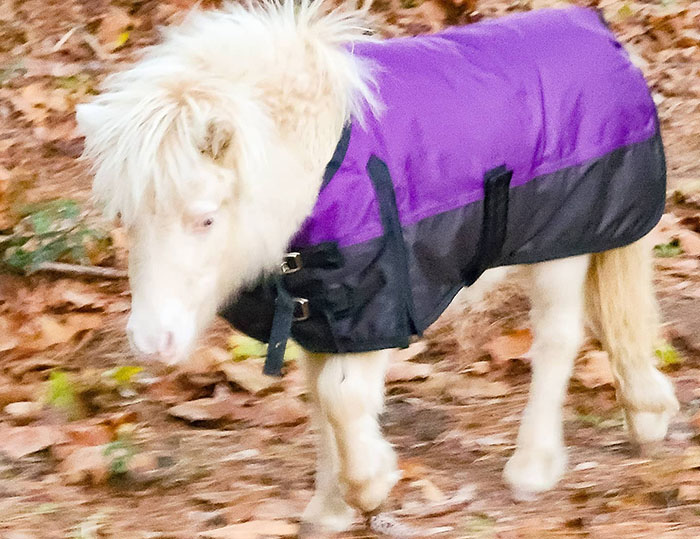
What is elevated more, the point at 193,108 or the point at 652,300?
the point at 193,108

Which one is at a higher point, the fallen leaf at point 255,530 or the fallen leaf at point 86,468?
the fallen leaf at point 86,468

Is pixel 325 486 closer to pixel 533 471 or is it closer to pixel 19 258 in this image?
pixel 533 471

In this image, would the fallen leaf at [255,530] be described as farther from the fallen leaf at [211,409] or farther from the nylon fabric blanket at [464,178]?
the fallen leaf at [211,409]

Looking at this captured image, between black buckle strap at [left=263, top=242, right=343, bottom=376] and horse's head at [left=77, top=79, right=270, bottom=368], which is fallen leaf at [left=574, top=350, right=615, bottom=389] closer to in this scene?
black buckle strap at [left=263, top=242, right=343, bottom=376]

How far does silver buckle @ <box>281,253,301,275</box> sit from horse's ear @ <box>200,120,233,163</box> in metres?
0.29

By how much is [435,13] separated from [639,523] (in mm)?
4396

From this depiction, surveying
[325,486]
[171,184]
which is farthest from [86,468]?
[171,184]

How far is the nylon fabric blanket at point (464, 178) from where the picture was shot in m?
2.10

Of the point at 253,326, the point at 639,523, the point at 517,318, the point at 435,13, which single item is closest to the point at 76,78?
the point at 435,13

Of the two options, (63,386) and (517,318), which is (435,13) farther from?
(63,386)

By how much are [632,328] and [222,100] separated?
1.46 metres

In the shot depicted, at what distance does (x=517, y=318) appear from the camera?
369cm

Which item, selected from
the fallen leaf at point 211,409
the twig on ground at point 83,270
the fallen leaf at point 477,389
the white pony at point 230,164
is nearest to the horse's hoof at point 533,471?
the white pony at point 230,164

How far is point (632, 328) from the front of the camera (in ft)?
9.00
